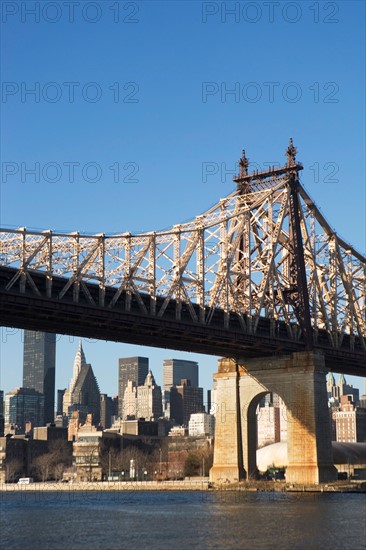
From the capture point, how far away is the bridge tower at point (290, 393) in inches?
4557

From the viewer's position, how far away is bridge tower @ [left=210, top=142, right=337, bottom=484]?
380 feet

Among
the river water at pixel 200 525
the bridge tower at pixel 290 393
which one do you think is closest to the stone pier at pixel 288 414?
the bridge tower at pixel 290 393

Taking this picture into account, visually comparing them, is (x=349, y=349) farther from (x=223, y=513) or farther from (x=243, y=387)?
(x=223, y=513)

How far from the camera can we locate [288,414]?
11825cm

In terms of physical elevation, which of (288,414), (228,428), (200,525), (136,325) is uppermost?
(136,325)

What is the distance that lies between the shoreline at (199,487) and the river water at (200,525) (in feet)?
25.6

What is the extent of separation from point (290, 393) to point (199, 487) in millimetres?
25685

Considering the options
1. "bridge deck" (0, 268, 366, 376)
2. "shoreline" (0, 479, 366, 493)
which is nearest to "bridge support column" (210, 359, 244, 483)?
"shoreline" (0, 479, 366, 493)

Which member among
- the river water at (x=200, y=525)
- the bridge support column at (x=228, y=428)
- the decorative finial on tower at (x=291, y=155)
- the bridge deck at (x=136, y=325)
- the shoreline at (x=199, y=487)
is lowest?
the river water at (x=200, y=525)

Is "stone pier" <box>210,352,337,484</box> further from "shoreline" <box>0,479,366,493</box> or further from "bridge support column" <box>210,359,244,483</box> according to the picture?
"shoreline" <box>0,479,366,493</box>

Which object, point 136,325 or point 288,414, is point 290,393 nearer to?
point 288,414

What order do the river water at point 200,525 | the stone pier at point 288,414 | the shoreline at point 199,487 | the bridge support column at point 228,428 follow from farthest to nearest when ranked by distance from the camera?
the bridge support column at point 228,428
the stone pier at point 288,414
the shoreline at point 199,487
the river water at point 200,525

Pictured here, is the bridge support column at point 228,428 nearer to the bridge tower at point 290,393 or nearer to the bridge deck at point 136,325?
the bridge tower at point 290,393

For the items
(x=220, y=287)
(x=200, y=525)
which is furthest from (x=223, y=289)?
(x=200, y=525)
